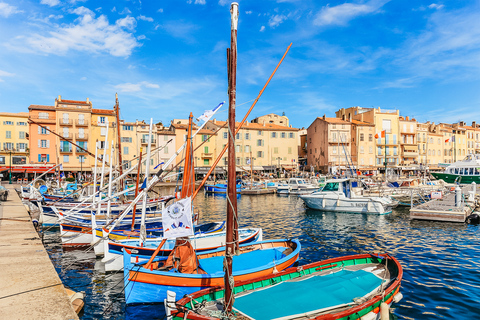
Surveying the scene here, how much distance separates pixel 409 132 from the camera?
77562 millimetres

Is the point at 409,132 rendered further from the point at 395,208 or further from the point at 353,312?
the point at 353,312

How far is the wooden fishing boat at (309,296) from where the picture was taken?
7234 mm

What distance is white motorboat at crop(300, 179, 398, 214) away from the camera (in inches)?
1107

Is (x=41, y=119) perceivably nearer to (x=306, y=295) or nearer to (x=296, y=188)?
(x=296, y=188)

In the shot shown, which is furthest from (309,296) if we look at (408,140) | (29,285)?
(408,140)

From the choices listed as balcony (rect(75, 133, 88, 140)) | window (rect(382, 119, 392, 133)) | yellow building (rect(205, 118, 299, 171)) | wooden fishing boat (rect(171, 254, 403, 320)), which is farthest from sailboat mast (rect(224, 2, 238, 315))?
window (rect(382, 119, 392, 133))

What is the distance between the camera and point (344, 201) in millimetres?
29141

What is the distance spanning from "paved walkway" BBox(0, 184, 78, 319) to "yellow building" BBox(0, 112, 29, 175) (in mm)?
60697

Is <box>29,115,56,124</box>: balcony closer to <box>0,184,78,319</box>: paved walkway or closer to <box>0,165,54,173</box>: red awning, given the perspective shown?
<box>0,165,54,173</box>: red awning

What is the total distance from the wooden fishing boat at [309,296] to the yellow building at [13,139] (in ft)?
237

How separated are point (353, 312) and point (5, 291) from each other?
31.0ft

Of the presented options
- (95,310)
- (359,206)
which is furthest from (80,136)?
(95,310)

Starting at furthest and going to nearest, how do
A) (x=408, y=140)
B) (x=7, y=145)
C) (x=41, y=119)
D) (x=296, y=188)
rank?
(x=408, y=140), (x=7, y=145), (x=41, y=119), (x=296, y=188)

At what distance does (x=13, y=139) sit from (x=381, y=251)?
7640 centimetres
